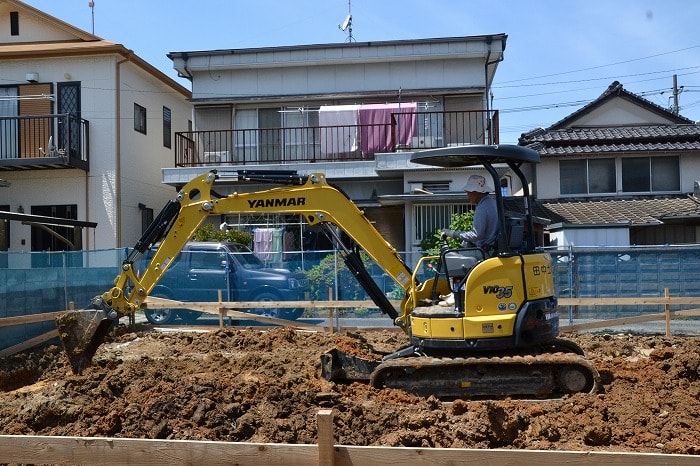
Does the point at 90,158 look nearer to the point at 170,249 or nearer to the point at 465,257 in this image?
the point at 170,249

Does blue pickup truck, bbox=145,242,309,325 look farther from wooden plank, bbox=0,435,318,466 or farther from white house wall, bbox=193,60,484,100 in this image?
wooden plank, bbox=0,435,318,466

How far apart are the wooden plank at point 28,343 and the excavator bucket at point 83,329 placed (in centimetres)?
287

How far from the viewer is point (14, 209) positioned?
72.8 feet

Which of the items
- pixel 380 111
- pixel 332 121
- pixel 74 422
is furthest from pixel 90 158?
pixel 74 422

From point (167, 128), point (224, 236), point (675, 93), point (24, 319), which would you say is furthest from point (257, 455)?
point (675, 93)

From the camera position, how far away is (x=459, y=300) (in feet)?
27.2

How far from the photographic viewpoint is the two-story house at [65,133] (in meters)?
21.6

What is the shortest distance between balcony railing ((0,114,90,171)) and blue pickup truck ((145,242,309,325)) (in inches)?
265

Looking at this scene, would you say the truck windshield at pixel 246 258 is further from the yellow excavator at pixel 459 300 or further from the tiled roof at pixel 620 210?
the tiled roof at pixel 620 210

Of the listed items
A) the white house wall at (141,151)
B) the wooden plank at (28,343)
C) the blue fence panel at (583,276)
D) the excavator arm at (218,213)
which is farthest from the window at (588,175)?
the wooden plank at (28,343)

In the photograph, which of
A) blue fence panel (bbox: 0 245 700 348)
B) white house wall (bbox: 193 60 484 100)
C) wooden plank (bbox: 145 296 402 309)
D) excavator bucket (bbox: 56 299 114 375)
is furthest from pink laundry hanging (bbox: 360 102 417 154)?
excavator bucket (bbox: 56 299 114 375)

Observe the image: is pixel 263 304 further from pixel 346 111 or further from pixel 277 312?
pixel 346 111

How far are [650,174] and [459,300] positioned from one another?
17573mm

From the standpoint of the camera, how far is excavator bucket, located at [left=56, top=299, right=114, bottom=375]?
9.53 metres
